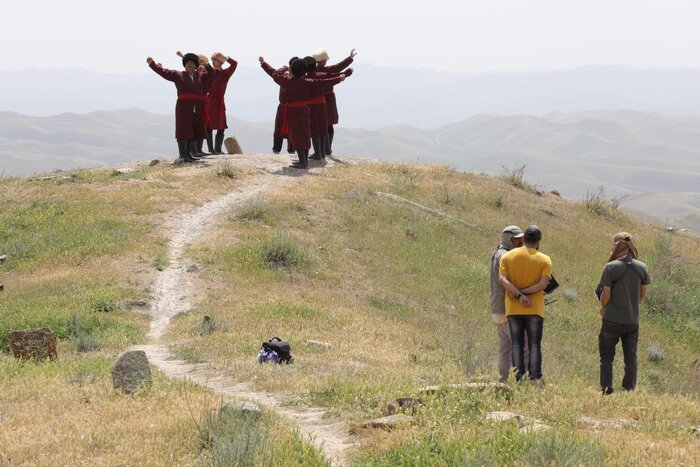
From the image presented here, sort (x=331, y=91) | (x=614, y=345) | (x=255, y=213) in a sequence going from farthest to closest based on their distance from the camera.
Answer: (x=331, y=91)
(x=255, y=213)
(x=614, y=345)

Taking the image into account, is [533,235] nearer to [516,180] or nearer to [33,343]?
[33,343]

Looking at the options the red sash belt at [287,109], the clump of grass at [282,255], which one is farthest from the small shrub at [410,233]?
the red sash belt at [287,109]

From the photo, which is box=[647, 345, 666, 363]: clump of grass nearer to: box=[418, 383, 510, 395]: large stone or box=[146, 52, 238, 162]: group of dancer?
box=[418, 383, 510, 395]: large stone

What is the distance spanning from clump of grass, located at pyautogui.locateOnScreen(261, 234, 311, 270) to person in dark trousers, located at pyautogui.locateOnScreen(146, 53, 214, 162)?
8.07 m

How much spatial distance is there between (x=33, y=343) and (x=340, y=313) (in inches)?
217

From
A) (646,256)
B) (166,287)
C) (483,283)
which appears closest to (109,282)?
(166,287)

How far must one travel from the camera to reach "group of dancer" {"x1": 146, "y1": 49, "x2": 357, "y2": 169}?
23.9m

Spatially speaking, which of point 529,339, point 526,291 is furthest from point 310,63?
point 529,339

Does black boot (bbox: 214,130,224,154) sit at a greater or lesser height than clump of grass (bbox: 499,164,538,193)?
greater

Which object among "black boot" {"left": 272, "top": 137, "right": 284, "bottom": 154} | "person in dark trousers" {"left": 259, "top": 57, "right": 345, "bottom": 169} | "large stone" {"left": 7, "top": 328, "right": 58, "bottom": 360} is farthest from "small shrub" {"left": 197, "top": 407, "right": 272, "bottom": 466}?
"black boot" {"left": 272, "top": 137, "right": 284, "bottom": 154}

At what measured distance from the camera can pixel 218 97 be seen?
26250 mm

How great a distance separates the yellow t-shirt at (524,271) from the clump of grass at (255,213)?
11.7 meters

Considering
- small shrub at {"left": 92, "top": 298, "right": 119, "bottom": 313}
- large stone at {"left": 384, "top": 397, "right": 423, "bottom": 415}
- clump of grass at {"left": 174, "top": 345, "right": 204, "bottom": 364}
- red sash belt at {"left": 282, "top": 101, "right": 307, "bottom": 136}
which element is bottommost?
clump of grass at {"left": 174, "top": 345, "right": 204, "bottom": 364}

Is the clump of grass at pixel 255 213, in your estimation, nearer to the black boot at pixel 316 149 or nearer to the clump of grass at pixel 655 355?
the black boot at pixel 316 149
